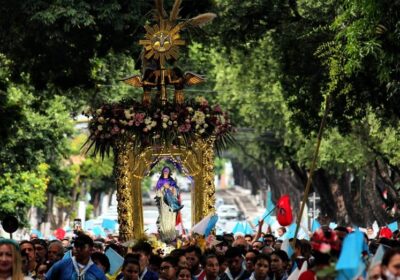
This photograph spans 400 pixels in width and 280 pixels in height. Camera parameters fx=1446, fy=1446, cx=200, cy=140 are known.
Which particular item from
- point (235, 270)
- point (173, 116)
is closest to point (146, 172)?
point (173, 116)

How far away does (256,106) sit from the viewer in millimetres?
49125

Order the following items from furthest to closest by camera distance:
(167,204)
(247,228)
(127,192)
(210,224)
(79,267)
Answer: (247,228)
(167,204)
(127,192)
(210,224)
(79,267)

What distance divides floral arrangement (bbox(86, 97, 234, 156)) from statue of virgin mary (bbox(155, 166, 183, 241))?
81 cm

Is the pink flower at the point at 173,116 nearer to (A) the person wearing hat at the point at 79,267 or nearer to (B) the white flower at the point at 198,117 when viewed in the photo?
(B) the white flower at the point at 198,117

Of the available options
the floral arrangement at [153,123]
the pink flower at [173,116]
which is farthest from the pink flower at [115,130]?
the pink flower at [173,116]

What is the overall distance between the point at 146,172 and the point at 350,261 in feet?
48.7

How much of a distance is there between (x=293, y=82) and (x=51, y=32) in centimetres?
564

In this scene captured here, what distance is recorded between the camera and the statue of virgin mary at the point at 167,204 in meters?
24.8

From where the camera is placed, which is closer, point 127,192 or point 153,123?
point 153,123

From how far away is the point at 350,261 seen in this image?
9.88 meters

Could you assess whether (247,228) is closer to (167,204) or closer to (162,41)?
(167,204)

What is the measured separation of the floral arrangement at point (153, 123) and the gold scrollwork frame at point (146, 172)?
6.3 inches

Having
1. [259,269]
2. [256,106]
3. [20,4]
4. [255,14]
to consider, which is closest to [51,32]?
[20,4]

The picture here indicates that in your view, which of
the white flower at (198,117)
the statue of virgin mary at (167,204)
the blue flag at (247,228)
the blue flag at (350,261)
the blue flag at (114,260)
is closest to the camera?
the blue flag at (350,261)
